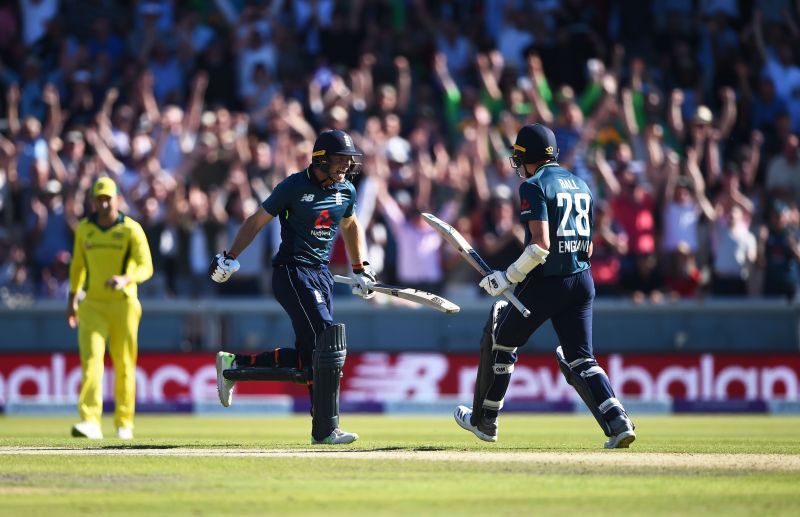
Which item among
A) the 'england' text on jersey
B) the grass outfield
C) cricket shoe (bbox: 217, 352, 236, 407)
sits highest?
the 'england' text on jersey

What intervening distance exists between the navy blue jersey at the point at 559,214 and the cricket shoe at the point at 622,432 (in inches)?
45.0

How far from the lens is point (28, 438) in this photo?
13.1 m

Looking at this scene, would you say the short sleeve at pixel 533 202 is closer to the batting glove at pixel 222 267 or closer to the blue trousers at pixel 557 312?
the blue trousers at pixel 557 312

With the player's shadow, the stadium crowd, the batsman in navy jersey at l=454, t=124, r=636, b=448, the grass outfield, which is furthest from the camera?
the stadium crowd

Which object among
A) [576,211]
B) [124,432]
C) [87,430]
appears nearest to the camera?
[576,211]

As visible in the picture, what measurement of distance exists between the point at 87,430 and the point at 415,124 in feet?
29.4

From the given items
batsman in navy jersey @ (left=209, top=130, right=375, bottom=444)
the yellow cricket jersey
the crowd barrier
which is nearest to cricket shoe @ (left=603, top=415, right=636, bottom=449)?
batsman in navy jersey @ (left=209, top=130, right=375, bottom=444)

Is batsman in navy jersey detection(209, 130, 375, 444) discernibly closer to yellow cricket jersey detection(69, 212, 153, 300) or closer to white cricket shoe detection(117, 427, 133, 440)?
white cricket shoe detection(117, 427, 133, 440)

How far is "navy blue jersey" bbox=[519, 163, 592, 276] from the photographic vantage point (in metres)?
10.5

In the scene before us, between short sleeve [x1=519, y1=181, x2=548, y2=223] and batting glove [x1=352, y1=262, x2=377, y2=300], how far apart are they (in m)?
1.61

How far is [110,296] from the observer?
44.0 feet

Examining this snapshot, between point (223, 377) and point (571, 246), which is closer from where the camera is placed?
point (571, 246)

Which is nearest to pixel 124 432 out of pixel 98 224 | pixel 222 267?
pixel 98 224

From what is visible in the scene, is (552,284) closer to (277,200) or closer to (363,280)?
(363,280)
